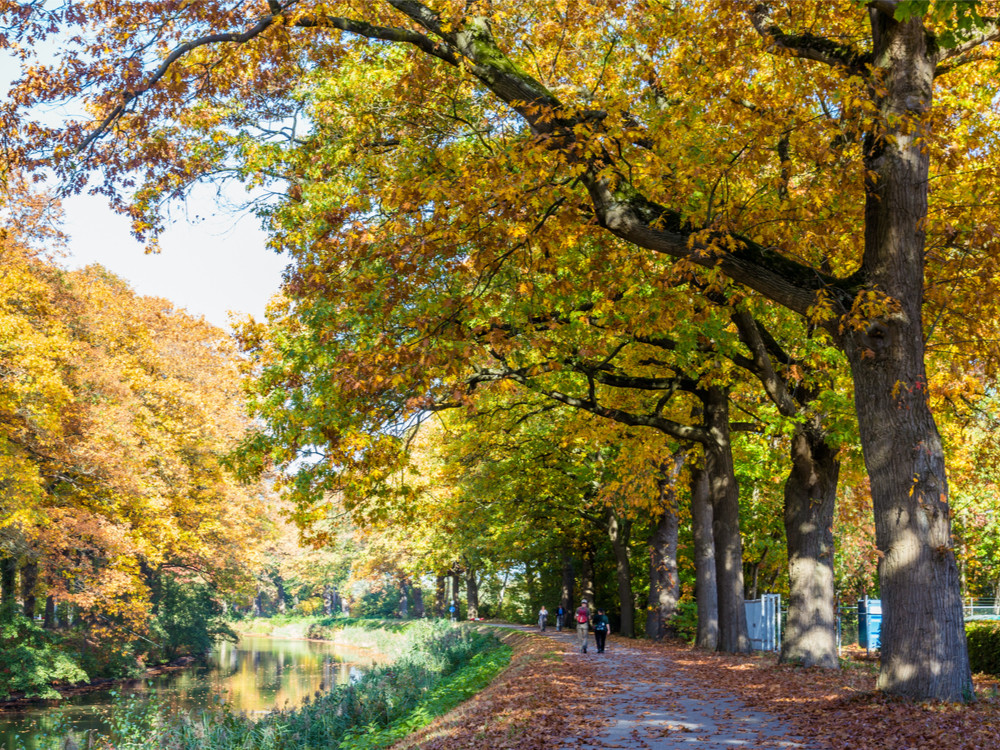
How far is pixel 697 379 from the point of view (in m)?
17.2

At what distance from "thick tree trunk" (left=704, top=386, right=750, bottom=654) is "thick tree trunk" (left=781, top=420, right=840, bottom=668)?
2.34 meters

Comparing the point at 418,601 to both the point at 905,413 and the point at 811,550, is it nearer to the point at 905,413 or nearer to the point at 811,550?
the point at 811,550

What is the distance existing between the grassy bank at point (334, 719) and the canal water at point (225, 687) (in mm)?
1131

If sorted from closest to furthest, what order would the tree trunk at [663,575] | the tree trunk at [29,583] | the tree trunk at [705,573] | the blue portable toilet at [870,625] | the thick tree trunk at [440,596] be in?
the tree trunk at [705,573], the blue portable toilet at [870,625], the tree trunk at [663,575], the tree trunk at [29,583], the thick tree trunk at [440,596]

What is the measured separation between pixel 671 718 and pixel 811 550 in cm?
597

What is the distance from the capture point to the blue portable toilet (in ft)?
78.2

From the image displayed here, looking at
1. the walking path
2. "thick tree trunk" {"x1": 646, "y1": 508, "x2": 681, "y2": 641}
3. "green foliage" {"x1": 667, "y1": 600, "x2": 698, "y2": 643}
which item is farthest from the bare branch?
"green foliage" {"x1": 667, "y1": 600, "x2": 698, "y2": 643}

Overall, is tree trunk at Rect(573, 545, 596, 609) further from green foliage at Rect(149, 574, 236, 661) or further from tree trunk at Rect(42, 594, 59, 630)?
tree trunk at Rect(42, 594, 59, 630)

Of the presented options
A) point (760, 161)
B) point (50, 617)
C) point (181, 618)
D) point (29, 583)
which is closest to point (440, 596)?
point (181, 618)

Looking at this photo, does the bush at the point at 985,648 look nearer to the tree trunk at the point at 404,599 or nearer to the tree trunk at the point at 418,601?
the tree trunk at the point at 418,601

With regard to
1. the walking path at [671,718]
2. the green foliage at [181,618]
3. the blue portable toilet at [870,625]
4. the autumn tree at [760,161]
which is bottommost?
the green foliage at [181,618]

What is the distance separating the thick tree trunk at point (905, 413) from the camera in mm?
8781

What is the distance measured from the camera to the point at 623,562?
29656 mm

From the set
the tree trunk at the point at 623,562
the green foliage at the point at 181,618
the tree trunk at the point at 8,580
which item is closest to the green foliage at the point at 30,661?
the tree trunk at the point at 8,580
